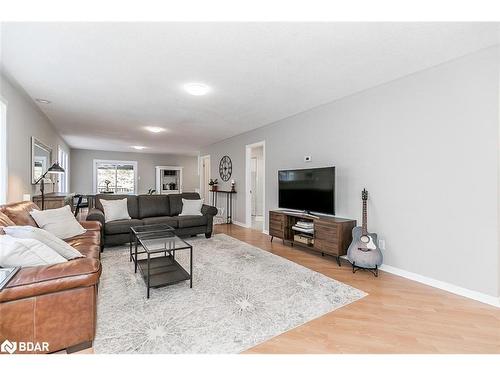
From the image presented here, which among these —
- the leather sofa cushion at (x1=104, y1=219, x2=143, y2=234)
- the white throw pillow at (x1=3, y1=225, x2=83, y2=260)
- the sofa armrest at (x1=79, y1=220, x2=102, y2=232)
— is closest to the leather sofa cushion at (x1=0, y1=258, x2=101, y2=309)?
the white throw pillow at (x1=3, y1=225, x2=83, y2=260)

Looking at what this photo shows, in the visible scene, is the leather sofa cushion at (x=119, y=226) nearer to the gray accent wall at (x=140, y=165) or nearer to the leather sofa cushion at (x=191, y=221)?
the leather sofa cushion at (x=191, y=221)

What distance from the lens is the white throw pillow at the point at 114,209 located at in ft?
13.5

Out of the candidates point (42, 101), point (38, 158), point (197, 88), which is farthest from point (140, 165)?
point (197, 88)

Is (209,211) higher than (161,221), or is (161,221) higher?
(209,211)

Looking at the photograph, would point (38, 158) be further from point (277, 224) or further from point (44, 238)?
point (277, 224)

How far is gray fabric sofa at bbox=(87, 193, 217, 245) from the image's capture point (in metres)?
3.97

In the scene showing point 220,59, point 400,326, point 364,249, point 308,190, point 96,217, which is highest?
point 220,59

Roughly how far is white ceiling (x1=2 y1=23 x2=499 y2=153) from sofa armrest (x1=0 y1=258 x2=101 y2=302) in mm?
1820

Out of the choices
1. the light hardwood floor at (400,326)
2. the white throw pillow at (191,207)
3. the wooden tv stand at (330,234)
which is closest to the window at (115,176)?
the white throw pillow at (191,207)

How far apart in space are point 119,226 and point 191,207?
1.35 metres

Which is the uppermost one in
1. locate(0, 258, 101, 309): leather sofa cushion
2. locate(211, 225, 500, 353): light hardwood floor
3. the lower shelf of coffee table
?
locate(0, 258, 101, 309): leather sofa cushion

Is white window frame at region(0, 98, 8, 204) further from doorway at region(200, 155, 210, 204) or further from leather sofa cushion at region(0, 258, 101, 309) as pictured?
doorway at region(200, 155, 210, 204)

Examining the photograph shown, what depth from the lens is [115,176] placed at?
9.99 meters
